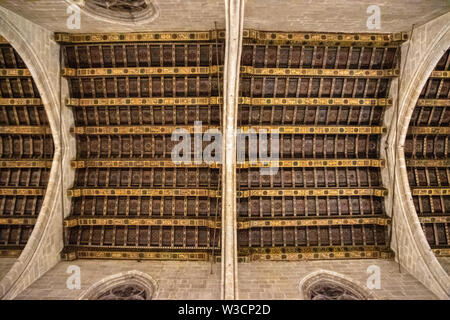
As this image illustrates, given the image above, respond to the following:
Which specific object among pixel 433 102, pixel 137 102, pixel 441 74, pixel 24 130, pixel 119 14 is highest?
pixel 119 14

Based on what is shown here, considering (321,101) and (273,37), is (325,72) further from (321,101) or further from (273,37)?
(273,37)

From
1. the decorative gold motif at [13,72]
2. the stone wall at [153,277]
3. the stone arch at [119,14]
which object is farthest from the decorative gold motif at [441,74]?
the decorative gold motif at [13,72]

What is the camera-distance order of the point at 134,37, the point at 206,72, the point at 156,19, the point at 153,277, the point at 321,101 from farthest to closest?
the point at 321,101 < the point at 206,72 < the point at 134,37 < the point at 153,277 < the point at 156,19

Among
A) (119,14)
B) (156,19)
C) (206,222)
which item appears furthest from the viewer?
(206,222)

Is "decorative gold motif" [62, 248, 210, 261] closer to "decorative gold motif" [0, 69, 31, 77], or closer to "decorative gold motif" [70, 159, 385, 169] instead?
"decorative gold motif" [70, 159, 385, 169]

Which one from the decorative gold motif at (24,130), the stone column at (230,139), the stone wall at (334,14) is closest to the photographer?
the stone column at (230,139)

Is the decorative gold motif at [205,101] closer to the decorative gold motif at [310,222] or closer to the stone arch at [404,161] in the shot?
the stone arch at [404,161]

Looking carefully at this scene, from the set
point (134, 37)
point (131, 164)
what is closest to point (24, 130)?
point (131, 164)
